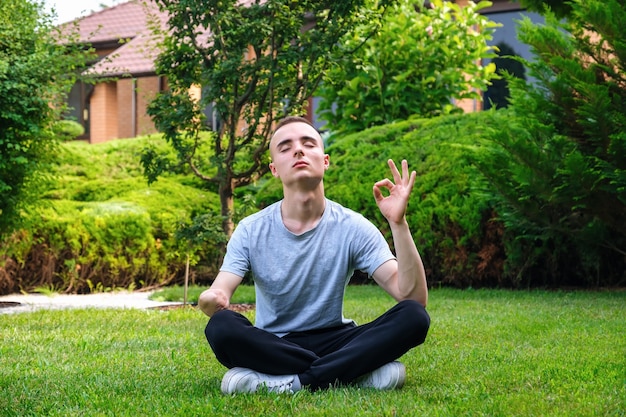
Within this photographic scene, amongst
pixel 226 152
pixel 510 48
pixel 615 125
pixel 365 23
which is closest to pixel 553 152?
pixel 615 125

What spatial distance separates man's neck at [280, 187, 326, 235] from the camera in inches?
164

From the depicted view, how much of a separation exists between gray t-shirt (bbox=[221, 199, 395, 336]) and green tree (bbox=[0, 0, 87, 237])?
5122mm

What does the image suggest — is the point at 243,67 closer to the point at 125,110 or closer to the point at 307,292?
the point at 307,292

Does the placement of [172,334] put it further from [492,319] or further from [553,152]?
[553,152]

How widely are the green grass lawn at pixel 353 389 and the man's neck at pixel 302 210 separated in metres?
0.83

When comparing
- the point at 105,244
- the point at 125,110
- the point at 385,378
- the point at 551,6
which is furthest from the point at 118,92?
the point at 385,378

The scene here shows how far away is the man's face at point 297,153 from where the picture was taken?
4082 mm

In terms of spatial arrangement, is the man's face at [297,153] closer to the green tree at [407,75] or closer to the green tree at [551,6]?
the green tree at [551,6]

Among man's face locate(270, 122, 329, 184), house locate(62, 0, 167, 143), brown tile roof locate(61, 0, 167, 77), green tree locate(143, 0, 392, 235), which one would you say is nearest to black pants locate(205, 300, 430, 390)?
man's face locate(270, 122, 329, 184)

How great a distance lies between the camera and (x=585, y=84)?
7977 mm

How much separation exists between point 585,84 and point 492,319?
2557mm

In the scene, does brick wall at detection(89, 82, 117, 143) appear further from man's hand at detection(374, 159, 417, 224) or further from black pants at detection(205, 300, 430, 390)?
man's hand at detection(374, 159, 417, 224)

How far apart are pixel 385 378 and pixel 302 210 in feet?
2.92

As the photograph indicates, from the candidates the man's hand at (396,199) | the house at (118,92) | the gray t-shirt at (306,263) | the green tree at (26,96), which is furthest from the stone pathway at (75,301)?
the house at (118,92)
